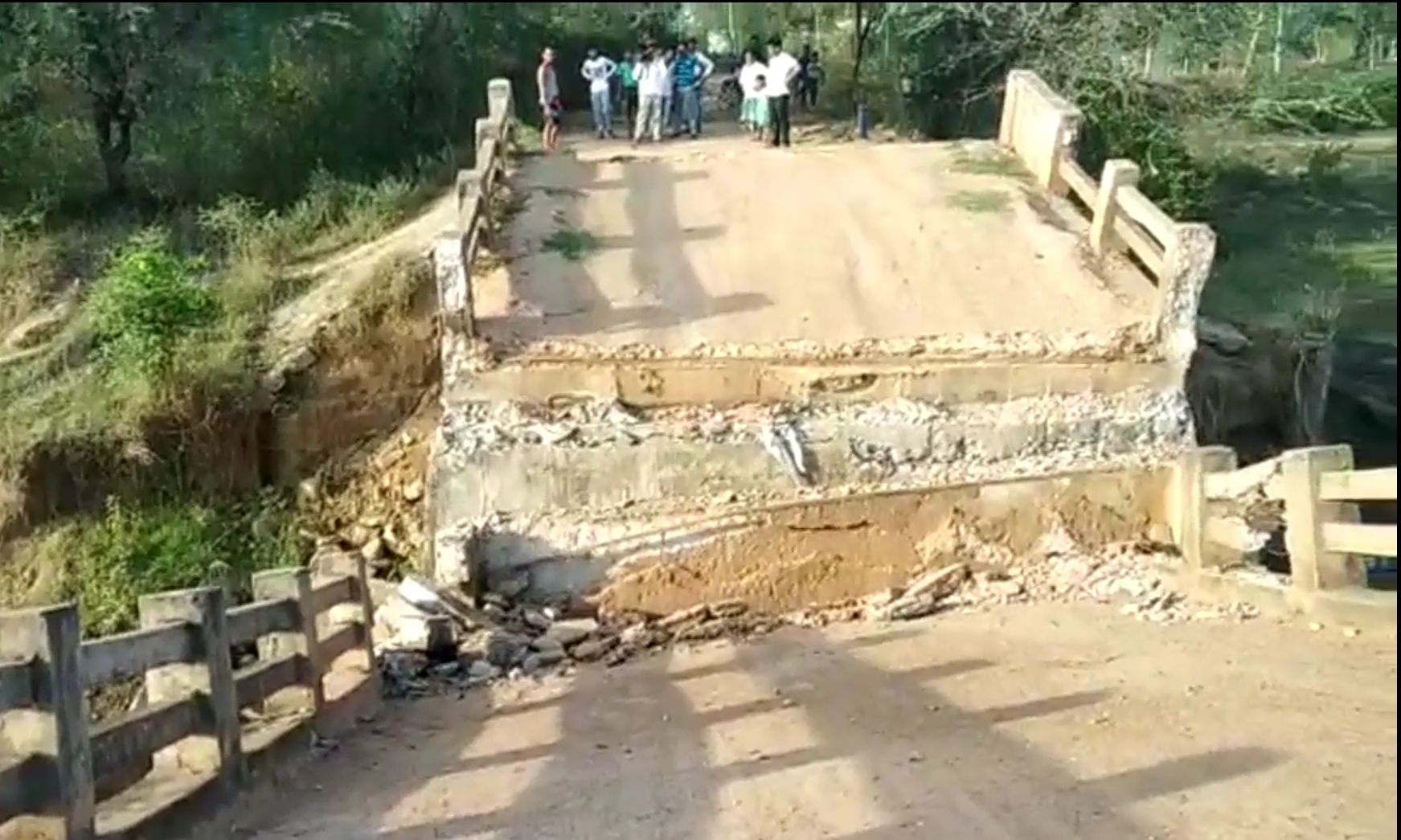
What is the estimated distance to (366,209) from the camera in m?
18.0

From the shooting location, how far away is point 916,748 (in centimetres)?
701

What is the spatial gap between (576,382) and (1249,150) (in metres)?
12.3

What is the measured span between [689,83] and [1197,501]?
37.5ft

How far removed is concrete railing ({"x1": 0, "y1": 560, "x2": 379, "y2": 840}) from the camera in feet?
17.7

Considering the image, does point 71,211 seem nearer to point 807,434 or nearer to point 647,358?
point 647,358

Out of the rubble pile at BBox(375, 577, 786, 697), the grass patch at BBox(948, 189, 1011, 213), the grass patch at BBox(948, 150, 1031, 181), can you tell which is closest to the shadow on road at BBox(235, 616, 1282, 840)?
the rubble pile at BBox(375, 577, 786, 697)

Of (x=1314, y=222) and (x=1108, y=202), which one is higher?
(x=1108, y=202)

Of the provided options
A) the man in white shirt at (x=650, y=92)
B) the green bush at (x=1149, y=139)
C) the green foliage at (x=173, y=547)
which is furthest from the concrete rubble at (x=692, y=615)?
the man in white shirt at (x=650, y=92)

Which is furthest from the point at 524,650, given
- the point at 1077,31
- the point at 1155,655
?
the point at 1077,31

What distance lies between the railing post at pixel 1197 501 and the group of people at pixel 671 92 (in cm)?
949

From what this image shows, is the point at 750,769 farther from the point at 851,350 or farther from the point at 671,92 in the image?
the point at 671,92

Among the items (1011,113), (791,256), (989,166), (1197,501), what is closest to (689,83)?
(1011,113)

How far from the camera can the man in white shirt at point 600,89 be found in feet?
67.9

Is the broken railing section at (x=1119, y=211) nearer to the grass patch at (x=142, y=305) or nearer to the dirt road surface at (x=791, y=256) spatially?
the dirt road surface at (x=791, y=256)
